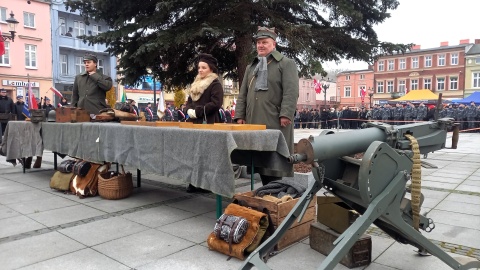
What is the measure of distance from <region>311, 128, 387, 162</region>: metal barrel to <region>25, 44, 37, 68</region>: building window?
115ft

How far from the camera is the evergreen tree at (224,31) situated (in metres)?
6.93

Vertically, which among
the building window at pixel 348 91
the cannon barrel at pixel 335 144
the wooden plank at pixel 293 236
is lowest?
the wooden plank at pixel 293 236

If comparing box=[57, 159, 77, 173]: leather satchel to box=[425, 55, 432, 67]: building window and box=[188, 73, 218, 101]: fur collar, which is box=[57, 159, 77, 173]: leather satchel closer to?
box=[188, 73, 218, 101]: fur collar

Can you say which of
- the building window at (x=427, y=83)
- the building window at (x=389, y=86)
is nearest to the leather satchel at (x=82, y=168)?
the building window at (x=427, y=83)

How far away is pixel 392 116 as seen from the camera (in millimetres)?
25359

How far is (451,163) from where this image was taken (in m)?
8.81

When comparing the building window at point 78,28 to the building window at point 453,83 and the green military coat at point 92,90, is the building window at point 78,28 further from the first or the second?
the building window at point 453,83

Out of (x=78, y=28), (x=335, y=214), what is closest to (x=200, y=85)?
(x=335, y=214)

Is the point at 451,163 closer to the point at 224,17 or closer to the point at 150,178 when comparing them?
the point at 224,17

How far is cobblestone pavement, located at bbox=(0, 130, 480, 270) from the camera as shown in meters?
2.96

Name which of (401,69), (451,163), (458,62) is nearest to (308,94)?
(401,69)

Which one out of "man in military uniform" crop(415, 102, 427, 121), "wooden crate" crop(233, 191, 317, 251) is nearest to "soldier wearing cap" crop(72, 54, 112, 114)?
"wooden crate" crop(233, 191, 317, 251)

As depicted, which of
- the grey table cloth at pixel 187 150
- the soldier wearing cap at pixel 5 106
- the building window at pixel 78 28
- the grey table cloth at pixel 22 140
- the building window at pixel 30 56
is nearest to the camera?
the grey table cloth at pixel 187 150

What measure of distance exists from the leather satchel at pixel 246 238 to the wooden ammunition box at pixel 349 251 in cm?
45
